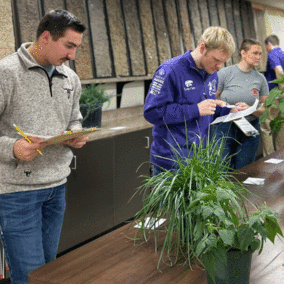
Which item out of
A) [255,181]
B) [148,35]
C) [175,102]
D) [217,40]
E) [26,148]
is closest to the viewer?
[26,148]

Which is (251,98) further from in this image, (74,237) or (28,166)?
(28,166)

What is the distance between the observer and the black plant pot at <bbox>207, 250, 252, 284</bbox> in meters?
1.06

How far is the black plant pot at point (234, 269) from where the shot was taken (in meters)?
1.06

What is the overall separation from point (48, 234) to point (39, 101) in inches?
23.4

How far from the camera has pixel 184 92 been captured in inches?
88.2

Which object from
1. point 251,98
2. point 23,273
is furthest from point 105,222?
point 23,273

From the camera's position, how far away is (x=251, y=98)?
3562mm

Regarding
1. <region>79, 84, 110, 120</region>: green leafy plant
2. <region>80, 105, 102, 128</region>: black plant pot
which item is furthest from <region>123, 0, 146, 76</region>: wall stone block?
<region>80, 105, 102, 128</region>: black plant pot

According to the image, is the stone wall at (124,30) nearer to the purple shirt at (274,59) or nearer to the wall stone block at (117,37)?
the wall stone block at (117,37)

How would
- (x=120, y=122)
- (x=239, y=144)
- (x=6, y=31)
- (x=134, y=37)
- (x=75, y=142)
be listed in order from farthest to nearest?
(x=134, y=37)
(x=120, y=122)
(x=239, y=144)
(x=6, y=31)
(x=75, y=142)

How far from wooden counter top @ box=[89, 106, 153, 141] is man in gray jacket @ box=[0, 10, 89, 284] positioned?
1467mm

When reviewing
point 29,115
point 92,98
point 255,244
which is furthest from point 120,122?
point 255,244

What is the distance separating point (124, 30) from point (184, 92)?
8.22ft

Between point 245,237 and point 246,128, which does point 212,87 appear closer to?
point 246,128
